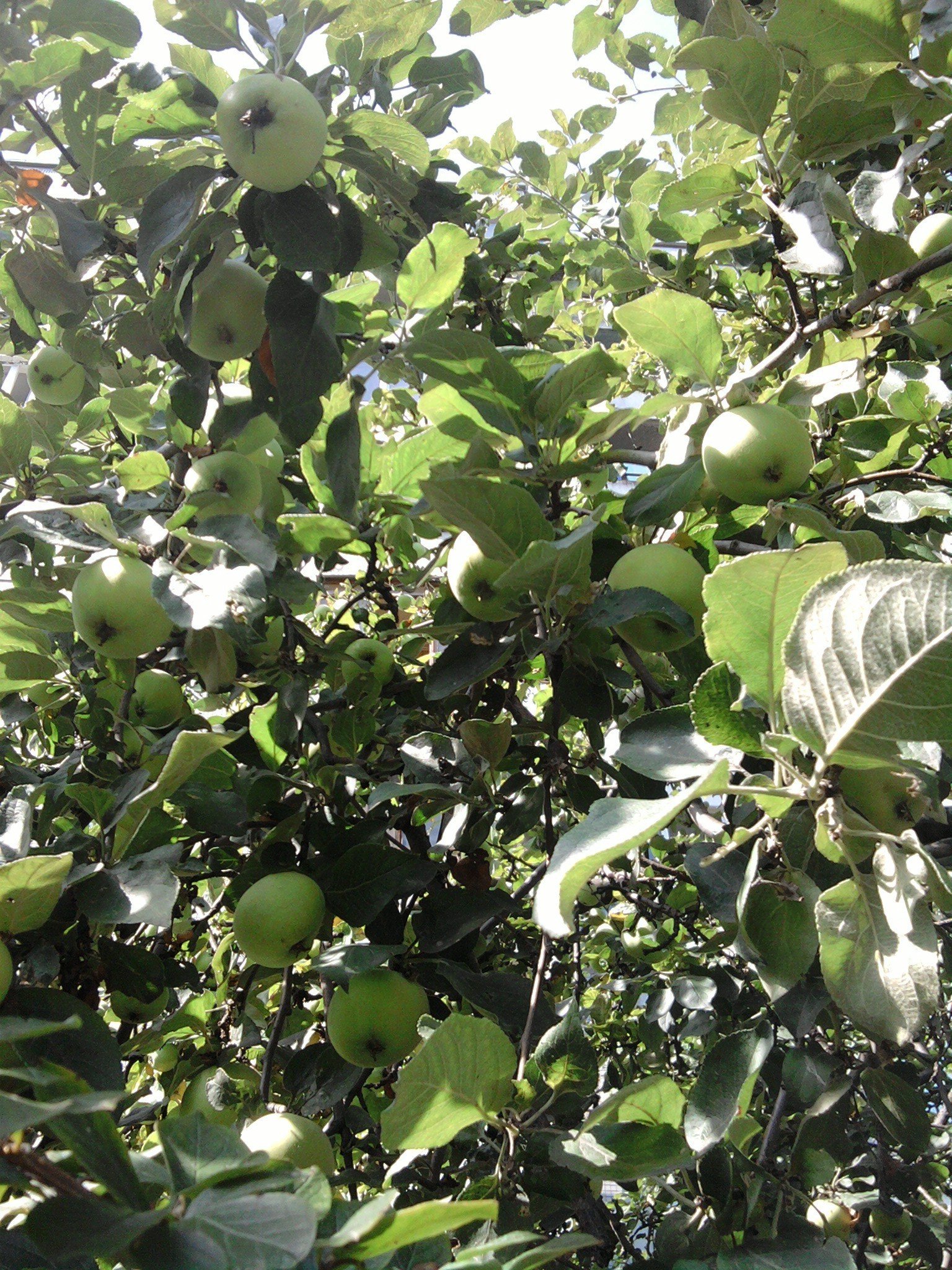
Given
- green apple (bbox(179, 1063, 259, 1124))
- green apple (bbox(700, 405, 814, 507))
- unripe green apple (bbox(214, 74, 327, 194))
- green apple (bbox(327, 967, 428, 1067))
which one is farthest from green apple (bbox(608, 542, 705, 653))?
green apple (bbox(179, 1063, 259, 1124))

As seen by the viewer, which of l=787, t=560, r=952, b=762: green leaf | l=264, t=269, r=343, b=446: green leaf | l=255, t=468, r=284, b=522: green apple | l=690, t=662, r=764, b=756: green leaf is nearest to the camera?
l=787, t=560, r=952, b=762: green leaf

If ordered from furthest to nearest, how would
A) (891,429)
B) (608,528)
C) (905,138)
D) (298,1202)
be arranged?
(905,138)
(891,429)
(608,528)
(298,1202)

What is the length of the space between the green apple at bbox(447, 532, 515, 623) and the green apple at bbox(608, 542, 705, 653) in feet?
0.52

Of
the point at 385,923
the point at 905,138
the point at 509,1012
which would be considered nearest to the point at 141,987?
the point at 385,923

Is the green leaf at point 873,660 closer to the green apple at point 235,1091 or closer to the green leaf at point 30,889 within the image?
the green leaf at point 30,889

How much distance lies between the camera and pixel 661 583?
116 cm

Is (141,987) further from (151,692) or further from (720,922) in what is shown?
(720,922)

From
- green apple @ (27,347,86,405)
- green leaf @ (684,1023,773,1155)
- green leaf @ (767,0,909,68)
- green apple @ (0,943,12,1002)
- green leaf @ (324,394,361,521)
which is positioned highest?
green leaf @ (767,0,909,68)

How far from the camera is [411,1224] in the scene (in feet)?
1.90

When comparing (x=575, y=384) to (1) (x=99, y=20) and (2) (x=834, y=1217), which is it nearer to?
(1) (x=99, y=20)

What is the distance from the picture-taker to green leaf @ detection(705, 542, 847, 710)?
0.74m

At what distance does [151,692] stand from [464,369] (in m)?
0.79

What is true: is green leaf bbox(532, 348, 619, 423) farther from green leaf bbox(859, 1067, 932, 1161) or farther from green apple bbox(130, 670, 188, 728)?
green leaf bbox(859, 1067, 932, 1161)

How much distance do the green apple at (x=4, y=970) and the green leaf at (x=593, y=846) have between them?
595 mm
